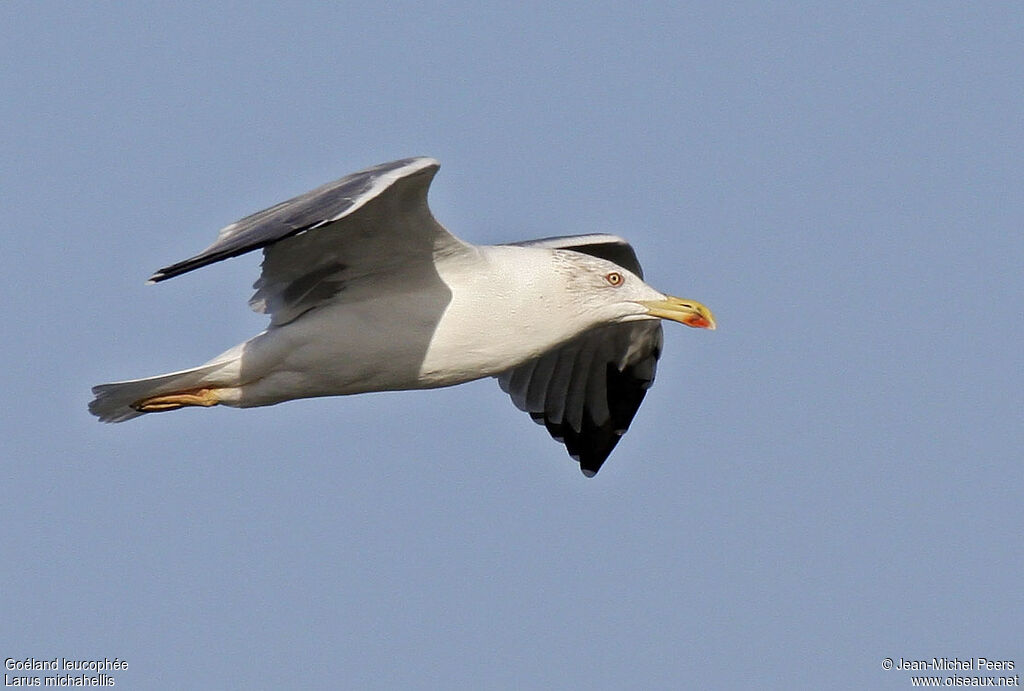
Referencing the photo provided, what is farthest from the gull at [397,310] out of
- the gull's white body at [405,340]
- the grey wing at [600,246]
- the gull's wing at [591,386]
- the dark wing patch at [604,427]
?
the dark wing patch at [604,427]

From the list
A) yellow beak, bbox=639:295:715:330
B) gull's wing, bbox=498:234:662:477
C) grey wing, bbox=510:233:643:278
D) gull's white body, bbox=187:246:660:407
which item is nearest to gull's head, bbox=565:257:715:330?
yellow beak, bbox=639:295:715:330

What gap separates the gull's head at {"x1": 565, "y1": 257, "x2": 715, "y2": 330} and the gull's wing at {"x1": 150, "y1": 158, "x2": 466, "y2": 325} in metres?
1.09

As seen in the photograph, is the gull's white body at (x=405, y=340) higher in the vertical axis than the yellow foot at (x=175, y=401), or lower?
higher

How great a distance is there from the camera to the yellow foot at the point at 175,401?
13875 millimetres

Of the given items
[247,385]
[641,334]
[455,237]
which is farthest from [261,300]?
[641,334]

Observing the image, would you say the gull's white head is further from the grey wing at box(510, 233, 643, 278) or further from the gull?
the grey wing at box(510, 233, 643, 278)

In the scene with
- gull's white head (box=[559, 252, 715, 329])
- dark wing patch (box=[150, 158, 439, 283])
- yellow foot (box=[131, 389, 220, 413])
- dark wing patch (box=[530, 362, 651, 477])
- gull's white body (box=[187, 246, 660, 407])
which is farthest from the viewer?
dark wing patch (box=[530, 362, 651, 477])

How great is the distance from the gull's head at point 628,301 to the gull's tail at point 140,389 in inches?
103

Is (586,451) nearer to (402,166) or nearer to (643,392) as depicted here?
(643,392)

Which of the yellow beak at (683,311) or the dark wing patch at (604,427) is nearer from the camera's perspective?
the yellow beak at (683,311)

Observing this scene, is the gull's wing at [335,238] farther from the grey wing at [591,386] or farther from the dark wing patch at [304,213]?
the grey wing at [591,386]

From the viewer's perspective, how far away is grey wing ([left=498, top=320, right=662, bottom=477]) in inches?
661

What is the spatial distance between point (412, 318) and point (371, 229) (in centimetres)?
71

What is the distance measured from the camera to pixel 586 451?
17125 millimetres
